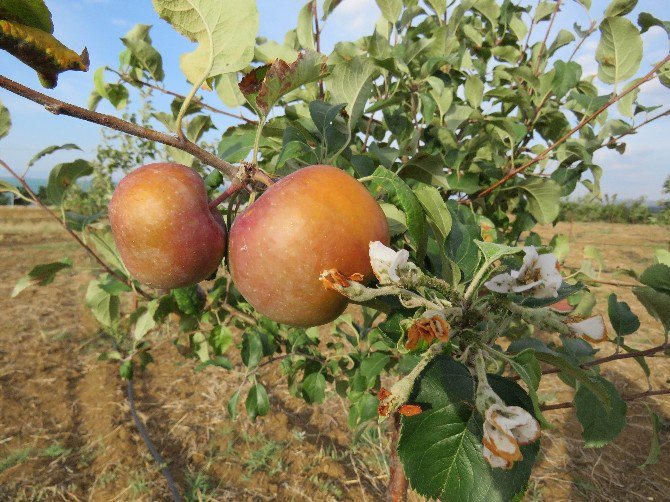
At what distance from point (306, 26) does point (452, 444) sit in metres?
1.27

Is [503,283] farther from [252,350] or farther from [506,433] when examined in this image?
[252,350]

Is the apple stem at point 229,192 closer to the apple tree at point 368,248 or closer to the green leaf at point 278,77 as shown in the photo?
the apple tree at point 368,248

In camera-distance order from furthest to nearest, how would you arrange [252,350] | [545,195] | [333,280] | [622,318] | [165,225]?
[252,350]
[545,195]
[622,318]
[165,225]
[333,280]

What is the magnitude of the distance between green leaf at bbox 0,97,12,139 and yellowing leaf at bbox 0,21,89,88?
37.6 inches

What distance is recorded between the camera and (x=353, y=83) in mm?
891

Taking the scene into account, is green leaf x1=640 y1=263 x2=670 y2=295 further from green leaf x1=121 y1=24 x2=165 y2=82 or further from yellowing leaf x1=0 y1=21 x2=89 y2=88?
green leaf x1=121 y1=24 x2=165 y2=82

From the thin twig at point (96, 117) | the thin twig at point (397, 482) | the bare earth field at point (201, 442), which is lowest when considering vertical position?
the bare earth field at point (201, 442)

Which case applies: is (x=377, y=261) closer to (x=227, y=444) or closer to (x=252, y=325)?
(x=252, y=325)

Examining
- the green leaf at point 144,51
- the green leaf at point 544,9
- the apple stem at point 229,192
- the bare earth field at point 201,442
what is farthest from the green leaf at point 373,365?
the green leaf at point 544,9

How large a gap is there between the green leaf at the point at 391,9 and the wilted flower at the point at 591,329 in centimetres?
127

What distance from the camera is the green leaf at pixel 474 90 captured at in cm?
143

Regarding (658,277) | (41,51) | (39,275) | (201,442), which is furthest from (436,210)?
(201,442)

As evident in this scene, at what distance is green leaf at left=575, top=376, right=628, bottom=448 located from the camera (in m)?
0.92

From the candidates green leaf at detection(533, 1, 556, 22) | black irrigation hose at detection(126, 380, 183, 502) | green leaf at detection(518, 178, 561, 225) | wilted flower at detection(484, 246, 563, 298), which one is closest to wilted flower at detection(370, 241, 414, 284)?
Answer: wilted flower at detection(484, 246, 563, 298)
